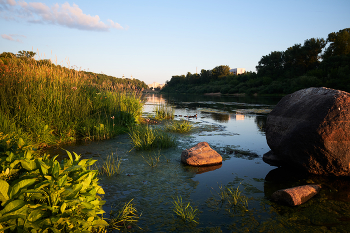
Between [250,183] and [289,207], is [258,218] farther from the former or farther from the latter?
[250,183]

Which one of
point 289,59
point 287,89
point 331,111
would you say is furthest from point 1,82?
point 289,59

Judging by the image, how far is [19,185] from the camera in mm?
1807

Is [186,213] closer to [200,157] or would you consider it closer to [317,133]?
[200,157]

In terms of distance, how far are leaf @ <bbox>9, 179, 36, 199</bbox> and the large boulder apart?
16.2ft

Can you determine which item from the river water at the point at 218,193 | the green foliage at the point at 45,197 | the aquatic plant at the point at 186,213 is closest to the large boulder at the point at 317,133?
the river water at the point at 218,193

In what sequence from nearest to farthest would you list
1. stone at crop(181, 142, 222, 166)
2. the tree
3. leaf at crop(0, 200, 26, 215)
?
leaf at crop(0, 200, 26, 215)
stone at crop(181, 142, 222, 166)
the tree

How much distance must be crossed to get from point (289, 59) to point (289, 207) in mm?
58201

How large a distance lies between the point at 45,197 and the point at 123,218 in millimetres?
1527

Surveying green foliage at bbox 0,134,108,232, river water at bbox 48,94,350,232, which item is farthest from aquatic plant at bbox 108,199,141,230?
green foliage at bbox 0,134,108,232

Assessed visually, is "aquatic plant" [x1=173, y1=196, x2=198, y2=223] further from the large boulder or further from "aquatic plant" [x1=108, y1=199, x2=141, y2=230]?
the large boulder

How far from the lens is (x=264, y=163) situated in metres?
5.87

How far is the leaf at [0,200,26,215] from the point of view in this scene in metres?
1.66

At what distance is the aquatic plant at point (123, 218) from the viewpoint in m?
2.98

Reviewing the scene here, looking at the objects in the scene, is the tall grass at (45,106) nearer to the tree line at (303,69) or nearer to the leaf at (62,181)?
the leaf at (62,181)
